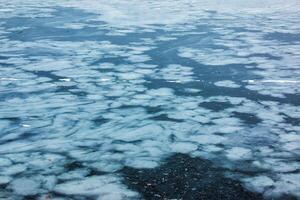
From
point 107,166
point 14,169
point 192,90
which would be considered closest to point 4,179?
point 14,169

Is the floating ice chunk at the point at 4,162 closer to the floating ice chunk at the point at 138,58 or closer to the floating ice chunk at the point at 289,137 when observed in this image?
the floating ice chunk at the point at 289,137

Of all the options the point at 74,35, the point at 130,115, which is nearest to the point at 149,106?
the point at 130,115

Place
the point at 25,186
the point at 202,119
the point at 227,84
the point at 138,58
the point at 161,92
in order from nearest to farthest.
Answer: the point at 25,186, the point at 202,119, the point at 161,92, the point at 227,84, the point at 138,58

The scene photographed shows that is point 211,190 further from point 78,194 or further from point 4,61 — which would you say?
point 4,61

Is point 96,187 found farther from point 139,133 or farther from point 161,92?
point 161,92

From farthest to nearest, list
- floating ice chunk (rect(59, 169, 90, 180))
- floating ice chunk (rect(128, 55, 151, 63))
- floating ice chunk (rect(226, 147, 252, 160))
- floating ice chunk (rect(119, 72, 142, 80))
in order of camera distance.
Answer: floating ice chunk (rect(128, 55, 151, 63))
floating ice chunk (rect(119, 72, 142, 80))
floating ice chunk (rect(226, 147, 252, 160))
floating ice chunk (rect(59, 169, 90, 180))

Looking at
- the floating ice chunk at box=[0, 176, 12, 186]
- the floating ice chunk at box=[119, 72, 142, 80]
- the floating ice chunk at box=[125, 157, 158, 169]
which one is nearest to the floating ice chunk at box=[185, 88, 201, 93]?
the floating ice chunk at box=[119, 72, 142, 80]

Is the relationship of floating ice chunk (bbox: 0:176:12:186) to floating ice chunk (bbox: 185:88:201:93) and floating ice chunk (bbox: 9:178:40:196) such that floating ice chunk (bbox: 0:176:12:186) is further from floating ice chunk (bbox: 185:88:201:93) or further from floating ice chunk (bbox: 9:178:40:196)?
floating ice chunk (bbox: 185:88:201:93)
